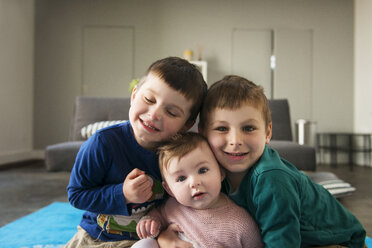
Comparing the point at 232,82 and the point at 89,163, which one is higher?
the point at 232,82

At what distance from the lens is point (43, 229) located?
157 centimetres

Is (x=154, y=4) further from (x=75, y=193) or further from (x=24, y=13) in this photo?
(x=75, y=193)

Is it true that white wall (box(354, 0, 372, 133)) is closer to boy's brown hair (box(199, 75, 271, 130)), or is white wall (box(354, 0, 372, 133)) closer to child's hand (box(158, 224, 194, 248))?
boy's brown hair (box(199, 75, 271, 130))

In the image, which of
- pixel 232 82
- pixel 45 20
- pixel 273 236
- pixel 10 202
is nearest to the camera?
pixel 273 236

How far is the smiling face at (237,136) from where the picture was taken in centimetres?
80

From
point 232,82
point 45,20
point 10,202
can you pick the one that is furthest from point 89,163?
point 45,20

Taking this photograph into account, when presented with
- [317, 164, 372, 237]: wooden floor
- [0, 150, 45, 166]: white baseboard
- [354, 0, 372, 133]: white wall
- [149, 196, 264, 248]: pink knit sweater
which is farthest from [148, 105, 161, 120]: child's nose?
[354, 0, 372, 133]: white wall

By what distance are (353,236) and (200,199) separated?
0.49m

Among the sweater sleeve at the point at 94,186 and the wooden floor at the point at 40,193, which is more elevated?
the sweater sleeve at the point at 94,186

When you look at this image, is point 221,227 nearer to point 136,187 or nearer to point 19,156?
point 136,187

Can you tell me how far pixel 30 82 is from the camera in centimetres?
523

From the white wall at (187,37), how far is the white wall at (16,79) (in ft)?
0.80

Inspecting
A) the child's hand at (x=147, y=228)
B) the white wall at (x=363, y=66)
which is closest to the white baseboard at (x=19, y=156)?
the child's hand at (x=147, y=228)

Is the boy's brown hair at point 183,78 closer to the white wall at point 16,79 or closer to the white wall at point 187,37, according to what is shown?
the white wall at point 16,79
